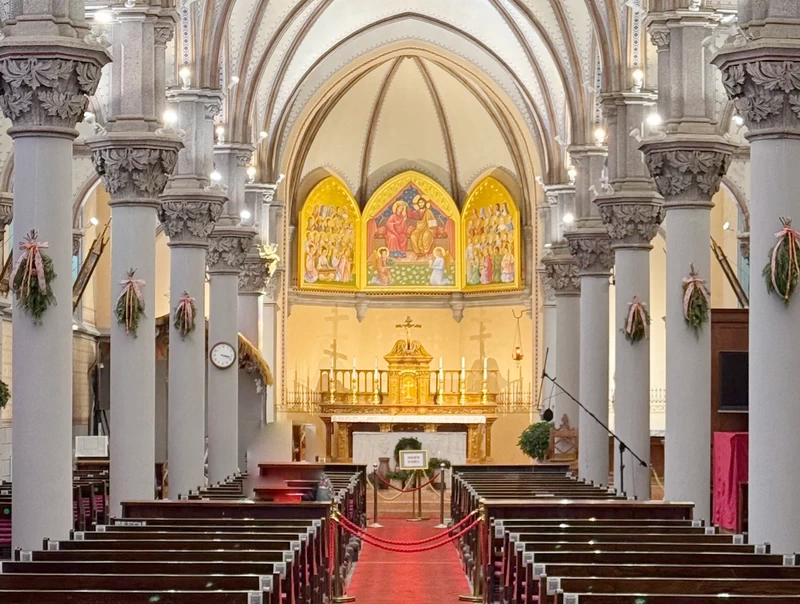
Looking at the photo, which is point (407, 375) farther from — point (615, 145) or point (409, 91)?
point (615, 145)

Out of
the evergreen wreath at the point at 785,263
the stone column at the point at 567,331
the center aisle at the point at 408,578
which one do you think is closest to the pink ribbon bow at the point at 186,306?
the center aisle at the point at 408,578

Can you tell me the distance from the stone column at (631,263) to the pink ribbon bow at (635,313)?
0.37ft

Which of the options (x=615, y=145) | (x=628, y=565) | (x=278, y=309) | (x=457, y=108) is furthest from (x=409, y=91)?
(x=628, y=565)

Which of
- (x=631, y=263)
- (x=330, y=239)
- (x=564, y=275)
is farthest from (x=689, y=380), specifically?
(x=330, y=239)

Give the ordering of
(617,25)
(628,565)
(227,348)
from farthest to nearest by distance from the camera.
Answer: (227,348)
(617,25)
(628,565)

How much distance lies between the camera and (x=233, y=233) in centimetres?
2889

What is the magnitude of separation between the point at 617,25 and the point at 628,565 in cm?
1602

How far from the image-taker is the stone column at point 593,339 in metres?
27.9

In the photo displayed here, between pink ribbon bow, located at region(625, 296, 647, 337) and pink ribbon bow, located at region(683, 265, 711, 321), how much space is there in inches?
167

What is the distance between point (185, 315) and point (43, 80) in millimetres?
9923

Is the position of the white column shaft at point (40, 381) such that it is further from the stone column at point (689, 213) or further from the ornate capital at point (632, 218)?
the ornate capital at point (632, 218)

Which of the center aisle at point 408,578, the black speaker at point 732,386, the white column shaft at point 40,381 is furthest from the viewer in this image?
the black speaker at point 732,386

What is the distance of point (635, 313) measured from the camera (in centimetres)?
2398

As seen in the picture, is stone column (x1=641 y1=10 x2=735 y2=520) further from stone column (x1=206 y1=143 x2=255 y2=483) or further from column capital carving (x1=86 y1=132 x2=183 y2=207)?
stone column (x1=206 y1=143 x2=255 y2=483)
